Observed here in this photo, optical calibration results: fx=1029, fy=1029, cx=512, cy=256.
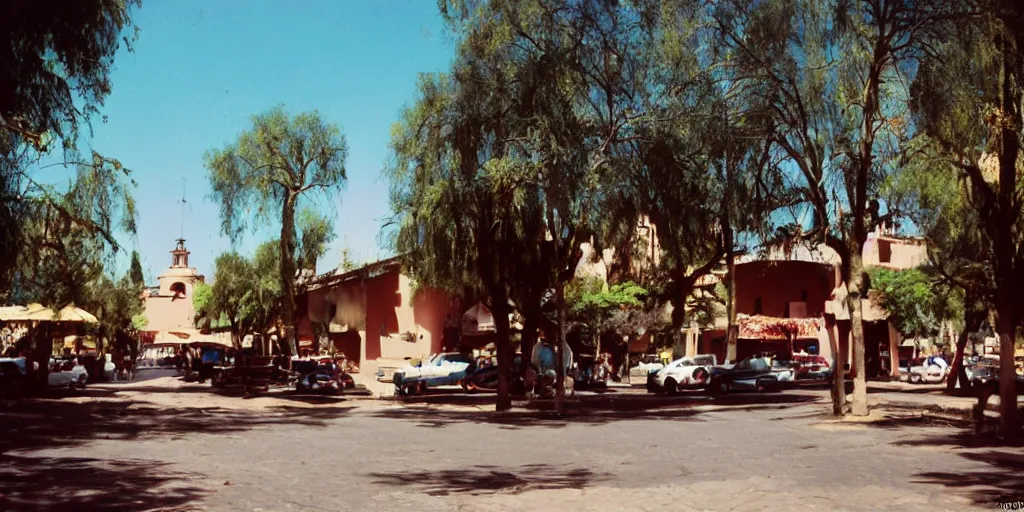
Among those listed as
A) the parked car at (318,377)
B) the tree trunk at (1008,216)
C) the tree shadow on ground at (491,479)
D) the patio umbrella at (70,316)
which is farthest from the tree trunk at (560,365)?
the patio umbrella at (70,316)

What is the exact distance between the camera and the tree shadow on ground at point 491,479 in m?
11.8

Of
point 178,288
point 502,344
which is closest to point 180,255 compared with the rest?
point 178,288

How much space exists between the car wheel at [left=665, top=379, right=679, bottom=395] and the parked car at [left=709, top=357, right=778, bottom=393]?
4.12ft

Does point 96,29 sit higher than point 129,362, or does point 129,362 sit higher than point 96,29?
point 96,29

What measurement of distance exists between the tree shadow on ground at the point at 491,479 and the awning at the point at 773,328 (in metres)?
43.9

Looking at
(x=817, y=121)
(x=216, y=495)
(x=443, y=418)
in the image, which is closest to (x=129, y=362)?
(x=443, y=418)

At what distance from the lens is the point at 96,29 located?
1505 cm

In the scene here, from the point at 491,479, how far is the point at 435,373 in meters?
24.4

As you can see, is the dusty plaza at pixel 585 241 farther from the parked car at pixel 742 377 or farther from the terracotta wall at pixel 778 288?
the terracotta wall at pixel 778 288

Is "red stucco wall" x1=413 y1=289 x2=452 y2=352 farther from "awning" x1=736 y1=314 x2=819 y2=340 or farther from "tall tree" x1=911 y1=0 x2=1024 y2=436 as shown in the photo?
"tall tree" x1=911 y1=0 x2=1024 y2=436

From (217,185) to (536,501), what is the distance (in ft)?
111

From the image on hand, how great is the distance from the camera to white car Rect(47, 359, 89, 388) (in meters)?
39.2

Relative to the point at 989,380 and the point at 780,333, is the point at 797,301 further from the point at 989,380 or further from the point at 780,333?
the point at 989,380

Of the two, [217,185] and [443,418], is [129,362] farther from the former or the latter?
[443,418]
